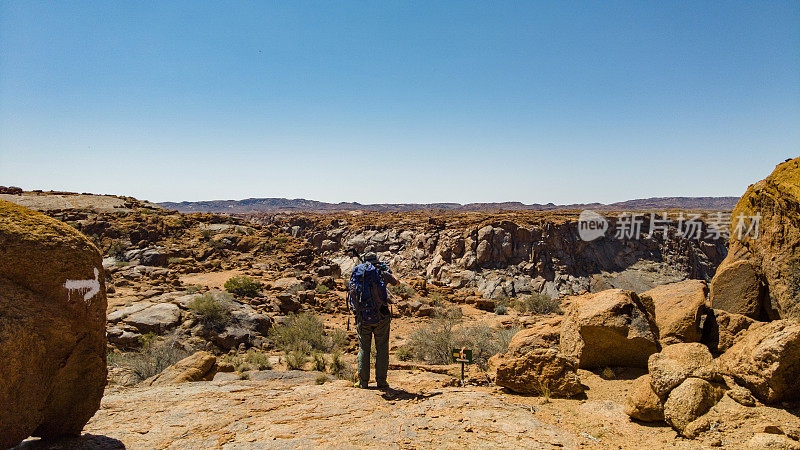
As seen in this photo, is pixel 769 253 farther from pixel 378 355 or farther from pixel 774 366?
pixel 378 355

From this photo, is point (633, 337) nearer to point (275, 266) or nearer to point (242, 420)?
point (242, 420)

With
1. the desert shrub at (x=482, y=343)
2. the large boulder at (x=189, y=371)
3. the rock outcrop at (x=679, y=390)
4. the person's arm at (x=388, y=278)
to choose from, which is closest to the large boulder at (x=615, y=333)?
the rock outcrop at (x=679, y=390)

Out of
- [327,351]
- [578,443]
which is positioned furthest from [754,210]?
[327,351]

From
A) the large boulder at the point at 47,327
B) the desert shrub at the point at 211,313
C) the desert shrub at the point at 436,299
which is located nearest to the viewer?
the large boulder at the point at 47,327

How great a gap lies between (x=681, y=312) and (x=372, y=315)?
3948 mm

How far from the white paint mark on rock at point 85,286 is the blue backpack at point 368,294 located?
104 inches

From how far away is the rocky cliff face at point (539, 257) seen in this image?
25202mm

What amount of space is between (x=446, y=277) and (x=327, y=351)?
16995 mm

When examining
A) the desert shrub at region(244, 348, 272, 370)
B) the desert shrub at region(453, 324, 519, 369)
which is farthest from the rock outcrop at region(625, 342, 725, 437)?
the desert shrub at region(244, 348, 272, 370)

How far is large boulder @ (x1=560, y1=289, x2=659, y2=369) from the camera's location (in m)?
4.73

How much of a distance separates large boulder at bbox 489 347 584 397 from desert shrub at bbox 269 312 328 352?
18.9 feet

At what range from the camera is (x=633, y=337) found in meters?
4.70

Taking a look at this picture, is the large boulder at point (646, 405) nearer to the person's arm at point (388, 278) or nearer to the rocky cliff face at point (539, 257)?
the person's arm at point (388, 278)
